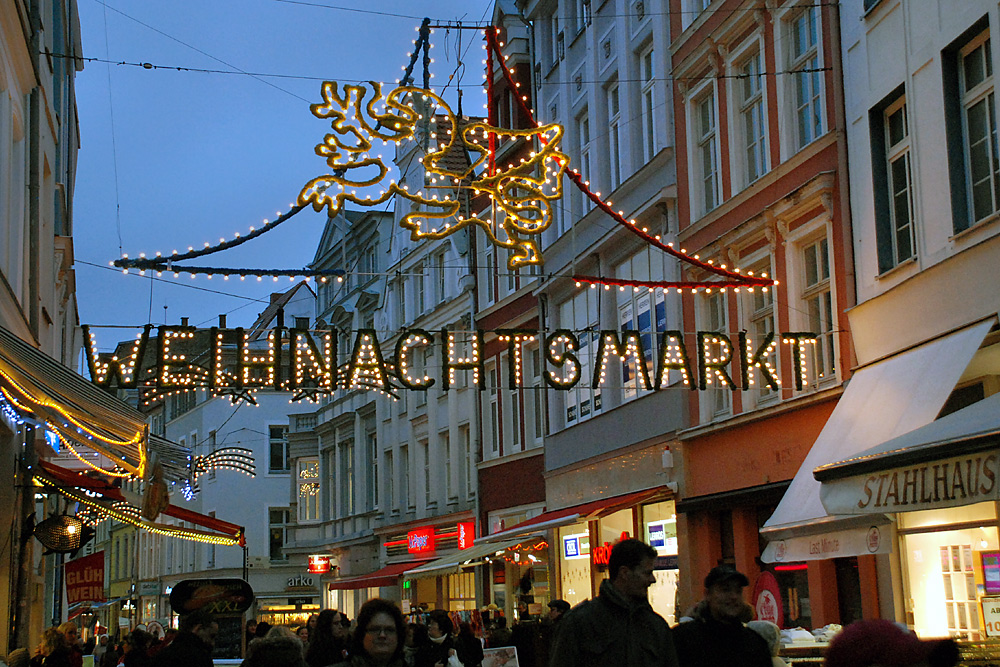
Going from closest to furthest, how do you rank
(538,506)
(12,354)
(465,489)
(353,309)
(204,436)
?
(12,354) < (538,506) < (465,489) < (353,309) < (204,436)

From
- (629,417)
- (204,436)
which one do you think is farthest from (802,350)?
(204,436)

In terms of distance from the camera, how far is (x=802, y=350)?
56.9 feet

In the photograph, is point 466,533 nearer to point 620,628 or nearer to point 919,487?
point 919,487

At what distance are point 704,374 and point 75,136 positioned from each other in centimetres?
1593

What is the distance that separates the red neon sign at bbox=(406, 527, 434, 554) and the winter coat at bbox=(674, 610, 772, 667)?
3108cm

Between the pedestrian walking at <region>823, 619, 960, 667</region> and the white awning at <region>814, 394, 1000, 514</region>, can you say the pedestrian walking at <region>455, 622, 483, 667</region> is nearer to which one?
the white awning at <region>814, 394, 1000, 514</region>

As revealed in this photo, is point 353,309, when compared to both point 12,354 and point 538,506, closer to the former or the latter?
point 538,506

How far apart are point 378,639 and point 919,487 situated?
19.7 ft

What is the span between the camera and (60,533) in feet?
54.1

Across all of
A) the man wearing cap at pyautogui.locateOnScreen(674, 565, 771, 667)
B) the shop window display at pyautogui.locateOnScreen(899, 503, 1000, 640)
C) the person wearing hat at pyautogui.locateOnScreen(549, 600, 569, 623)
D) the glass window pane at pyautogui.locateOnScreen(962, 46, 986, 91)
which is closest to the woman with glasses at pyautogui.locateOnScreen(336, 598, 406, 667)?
the man wearing cap at pyautogui.locateOnScreen(674, 565, 771, 667)

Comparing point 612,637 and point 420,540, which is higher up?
Result: point 420,540

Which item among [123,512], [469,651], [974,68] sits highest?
[974,68]

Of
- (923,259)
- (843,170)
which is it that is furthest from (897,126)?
(923,259)

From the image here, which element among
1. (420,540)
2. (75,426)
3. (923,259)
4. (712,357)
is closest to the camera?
(75,426)
